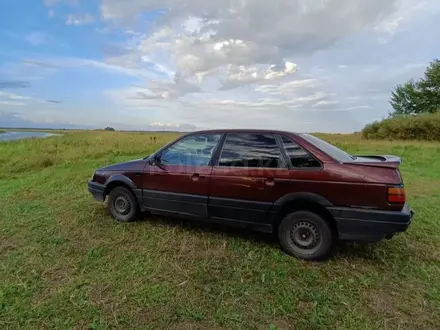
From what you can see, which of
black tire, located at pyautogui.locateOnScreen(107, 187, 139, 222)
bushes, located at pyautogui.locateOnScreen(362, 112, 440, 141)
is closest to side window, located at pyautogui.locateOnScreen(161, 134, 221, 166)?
black tire, located at pyautogui.locateOnScreen(107, 187, 139, 222)

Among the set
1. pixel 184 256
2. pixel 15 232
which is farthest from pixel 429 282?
pixel 15 232

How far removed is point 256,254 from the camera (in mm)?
3504

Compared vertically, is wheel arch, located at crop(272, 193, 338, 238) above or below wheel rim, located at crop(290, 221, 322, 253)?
above

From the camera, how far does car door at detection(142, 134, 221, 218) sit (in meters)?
3.90

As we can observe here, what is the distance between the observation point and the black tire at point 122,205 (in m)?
4.50

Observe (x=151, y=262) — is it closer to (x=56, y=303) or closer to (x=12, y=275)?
A: (x=56, y=303)

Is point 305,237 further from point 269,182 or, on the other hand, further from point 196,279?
point 196,279

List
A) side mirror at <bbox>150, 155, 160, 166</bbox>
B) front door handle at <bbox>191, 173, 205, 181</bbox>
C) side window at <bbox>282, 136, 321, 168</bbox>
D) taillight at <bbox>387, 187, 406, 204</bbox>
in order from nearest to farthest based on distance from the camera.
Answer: taillight at <bbox>387, 187, 406, 204</bbox>, side window at <bbox>282, 136, 321, 168</bbox>, front door handle at <bbox>191, 173, 205, 181</bbox>, side mirror at <bbox>150, 155, 160, 166</bbox>

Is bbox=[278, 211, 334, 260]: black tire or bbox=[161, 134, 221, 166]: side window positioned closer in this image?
bbox=[278, 211, 334, 260]: black tire

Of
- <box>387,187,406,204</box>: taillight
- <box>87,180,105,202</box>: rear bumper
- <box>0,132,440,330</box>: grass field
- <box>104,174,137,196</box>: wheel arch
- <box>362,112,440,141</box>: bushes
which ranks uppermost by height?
<box>362,112,440,141</box>: bushes

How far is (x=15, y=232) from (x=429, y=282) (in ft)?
16.9

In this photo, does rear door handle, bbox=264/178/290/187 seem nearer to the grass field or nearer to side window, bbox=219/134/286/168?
side window, bbox=219/134/286/168

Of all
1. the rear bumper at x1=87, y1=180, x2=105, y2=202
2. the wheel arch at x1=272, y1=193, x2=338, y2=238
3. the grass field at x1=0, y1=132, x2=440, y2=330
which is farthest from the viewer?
the rear bumper at x1=87, y1=180, x2=105, y2=202

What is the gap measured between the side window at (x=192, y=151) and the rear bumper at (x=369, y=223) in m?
1.70
